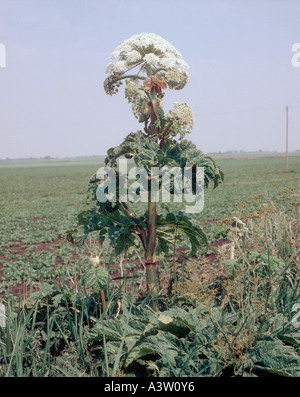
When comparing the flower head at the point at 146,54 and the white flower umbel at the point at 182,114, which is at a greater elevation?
the flower head at the point at 146,54

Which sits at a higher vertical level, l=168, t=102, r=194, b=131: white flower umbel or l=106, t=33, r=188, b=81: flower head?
l=106, t=33, r=188, b=81: flower head

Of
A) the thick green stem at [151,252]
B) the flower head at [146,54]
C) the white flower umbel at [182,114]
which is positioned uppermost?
the flower head at [146,54]

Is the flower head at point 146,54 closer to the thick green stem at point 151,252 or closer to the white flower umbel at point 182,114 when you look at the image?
the white flower umbel at point 182,114

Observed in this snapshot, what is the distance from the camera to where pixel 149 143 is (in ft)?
8.30

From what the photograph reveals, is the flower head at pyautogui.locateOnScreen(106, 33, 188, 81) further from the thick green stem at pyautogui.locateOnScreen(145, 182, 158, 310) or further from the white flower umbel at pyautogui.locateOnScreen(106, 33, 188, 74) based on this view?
the thick green stem at pyautogui.locateOnScreen(145, 182, 158, 310)

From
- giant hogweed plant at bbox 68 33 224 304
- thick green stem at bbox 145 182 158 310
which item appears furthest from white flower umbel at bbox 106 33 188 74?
thick green stem at bbox 145 182 158 310

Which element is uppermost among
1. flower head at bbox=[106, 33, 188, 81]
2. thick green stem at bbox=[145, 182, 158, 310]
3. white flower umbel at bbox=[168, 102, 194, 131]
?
flower head at bbox=[106, 33, 188, 81]

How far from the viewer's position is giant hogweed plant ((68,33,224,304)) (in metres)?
2.50

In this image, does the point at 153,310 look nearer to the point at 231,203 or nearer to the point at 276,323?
the point at 276,323

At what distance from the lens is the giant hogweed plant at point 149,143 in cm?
250

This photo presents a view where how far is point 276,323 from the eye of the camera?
2391 mm

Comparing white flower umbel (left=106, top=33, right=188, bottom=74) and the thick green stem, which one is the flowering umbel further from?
the thick green stem

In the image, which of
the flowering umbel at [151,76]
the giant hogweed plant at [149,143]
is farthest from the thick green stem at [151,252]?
the flowering umbel at [151,76]

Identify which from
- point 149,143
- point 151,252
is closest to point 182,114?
point 149,143
